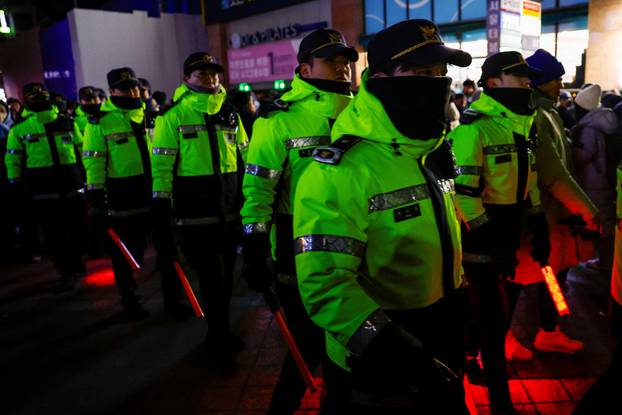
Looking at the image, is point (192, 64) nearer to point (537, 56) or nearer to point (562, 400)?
point (537, 56)

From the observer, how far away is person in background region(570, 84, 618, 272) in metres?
5.53

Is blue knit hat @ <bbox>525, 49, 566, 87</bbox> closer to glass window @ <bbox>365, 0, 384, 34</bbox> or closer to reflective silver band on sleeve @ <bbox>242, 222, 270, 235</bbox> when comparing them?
reflective silver band on sleeve @ <bbox>242, 222, 270, 235</bbox>

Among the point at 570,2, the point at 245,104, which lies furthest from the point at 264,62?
the point at 245,104

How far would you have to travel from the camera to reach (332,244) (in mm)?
1923

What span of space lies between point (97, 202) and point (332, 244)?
13.8ft

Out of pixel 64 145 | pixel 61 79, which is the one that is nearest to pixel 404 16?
pixel 61 79

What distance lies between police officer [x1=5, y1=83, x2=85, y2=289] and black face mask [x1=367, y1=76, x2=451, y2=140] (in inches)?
230

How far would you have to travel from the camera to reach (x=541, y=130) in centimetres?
401

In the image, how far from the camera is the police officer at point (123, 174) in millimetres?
5512

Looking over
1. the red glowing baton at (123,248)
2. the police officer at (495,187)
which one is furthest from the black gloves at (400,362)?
the red glowing baton at (123,248)

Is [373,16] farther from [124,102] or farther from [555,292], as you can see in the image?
[555,292]

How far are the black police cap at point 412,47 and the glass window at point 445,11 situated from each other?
749 inches

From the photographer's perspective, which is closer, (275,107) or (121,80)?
(275,107)

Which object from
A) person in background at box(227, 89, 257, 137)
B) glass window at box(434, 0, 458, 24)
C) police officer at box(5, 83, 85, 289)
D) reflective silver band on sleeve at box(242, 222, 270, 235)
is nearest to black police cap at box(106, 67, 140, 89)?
A: police officer at box(5, 83, 85, 289)
